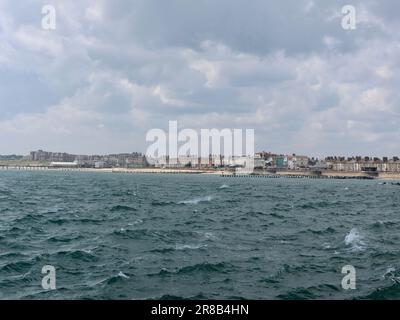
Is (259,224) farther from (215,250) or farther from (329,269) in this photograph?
(329,269)

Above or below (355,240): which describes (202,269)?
above

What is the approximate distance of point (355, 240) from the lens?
36.1m

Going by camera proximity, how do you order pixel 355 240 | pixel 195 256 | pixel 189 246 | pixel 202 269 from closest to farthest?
pixel 202 269
pixel 195 256
pixel 189 246
pixel 355 240

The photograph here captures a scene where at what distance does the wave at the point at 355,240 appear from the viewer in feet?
108

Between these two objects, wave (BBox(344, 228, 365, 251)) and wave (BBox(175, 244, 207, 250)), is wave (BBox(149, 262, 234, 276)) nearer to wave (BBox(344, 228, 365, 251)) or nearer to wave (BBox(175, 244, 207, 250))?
wave (BBox(175, 244, 207, 250))

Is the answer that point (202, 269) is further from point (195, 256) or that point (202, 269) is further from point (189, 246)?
point (189, 246)

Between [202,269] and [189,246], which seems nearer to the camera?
[202,269]

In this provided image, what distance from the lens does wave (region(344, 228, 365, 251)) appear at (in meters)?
33.1

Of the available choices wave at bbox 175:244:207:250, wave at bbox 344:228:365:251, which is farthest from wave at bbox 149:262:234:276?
wave at bbox 344:228:365:251

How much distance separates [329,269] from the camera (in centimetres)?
2597

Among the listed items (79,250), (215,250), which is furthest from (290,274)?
(79,250)

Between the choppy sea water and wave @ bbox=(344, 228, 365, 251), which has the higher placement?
the choppy sea water

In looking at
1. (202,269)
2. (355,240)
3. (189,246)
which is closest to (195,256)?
(189,246)

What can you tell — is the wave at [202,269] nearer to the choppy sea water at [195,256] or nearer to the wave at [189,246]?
the choppy sea water at [195,256]
